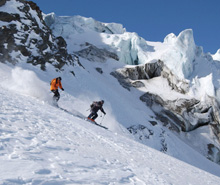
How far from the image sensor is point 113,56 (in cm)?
4466

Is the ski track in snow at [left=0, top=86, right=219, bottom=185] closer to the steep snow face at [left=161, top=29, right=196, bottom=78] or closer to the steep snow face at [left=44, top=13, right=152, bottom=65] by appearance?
the steep snow face at [left=161, top=29, right=196, bottom=78]

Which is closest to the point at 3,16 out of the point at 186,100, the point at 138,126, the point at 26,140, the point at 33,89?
the point at 33,89

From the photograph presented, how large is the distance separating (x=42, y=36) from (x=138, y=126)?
1668 cm

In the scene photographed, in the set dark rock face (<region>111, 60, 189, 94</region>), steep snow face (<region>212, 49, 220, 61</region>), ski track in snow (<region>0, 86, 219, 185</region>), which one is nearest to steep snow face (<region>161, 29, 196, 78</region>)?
dark rock face (<region>111, 60, 189, 94</region>)

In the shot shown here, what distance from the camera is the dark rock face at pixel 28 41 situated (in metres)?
21.2

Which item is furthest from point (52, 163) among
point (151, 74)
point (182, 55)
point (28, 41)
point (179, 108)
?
point (182, 55)

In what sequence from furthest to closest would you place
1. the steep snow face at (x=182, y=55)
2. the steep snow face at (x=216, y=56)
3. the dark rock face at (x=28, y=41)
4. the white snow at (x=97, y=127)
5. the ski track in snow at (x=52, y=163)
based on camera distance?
1. the steep snow face at (x=216, y=56)
2. the steep snow face at (x=182, y=55)
3. the dark rock face at (x=28, y=41)
4. the white snow at (x=97, y=127)
5. the ski track in snow at (x=52, y=163)

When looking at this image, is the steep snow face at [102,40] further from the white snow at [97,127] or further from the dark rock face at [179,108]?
the dark rock face at [179,108]

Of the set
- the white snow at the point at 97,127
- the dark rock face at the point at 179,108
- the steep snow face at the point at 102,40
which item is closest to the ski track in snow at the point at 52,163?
the white snow at the point at 97,127

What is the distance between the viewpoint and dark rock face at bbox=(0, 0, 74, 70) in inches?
836

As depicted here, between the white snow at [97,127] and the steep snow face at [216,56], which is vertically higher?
the steep snow face at [216,56]

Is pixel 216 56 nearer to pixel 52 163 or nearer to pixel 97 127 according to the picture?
pixel 97 127

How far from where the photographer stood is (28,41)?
23500 millimetres

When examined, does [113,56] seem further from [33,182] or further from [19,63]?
[33,182]
